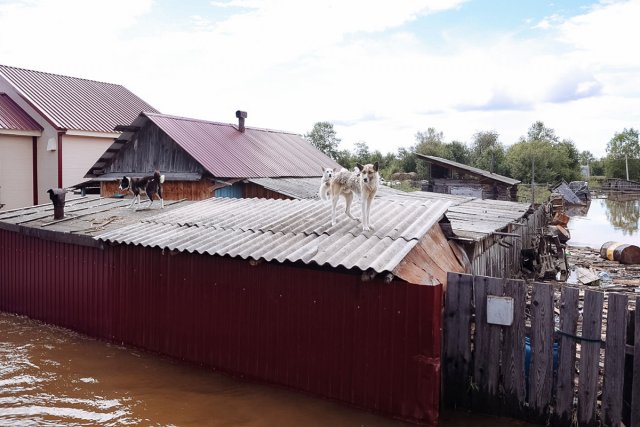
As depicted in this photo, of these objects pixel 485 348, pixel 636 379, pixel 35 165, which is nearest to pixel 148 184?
pixel 485 348

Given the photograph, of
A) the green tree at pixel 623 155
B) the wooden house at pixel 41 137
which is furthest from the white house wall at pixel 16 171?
the green tree at pixel 623 155

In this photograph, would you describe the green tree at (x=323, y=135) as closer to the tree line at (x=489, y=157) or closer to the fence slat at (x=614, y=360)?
the tree line at (x=489, y=157)

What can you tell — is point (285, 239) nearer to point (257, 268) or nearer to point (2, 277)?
point (257, 268)

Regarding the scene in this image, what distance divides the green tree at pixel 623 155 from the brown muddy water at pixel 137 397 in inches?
3648

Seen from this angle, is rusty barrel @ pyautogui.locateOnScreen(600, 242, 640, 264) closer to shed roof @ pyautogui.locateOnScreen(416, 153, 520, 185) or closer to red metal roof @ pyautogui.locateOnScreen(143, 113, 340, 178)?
shed roof @ pyautogui.locateOnScreen(416, 153, 520, 185)

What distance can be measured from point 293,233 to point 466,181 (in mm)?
26896

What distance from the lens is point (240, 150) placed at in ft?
71.3

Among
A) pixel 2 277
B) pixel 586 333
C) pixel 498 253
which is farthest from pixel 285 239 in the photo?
pixel 2 277

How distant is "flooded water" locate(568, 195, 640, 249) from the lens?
98.3ft

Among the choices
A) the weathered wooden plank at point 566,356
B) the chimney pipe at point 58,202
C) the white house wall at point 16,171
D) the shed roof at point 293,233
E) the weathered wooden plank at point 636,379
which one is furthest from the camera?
the white house wall at point 16,171

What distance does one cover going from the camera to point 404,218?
8250 millimetres

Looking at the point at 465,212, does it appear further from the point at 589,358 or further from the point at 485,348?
the point at 589,358

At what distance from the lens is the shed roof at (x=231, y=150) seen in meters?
19.2

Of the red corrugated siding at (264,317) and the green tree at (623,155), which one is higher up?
the green tree at (623,155)
